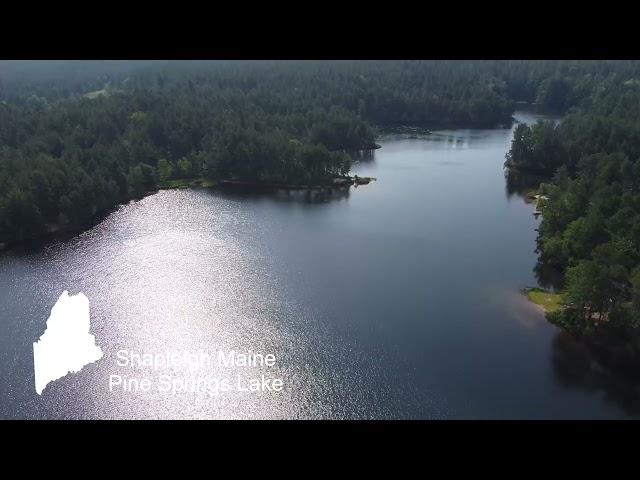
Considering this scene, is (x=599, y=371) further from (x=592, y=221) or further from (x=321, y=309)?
(x=321, y=309)

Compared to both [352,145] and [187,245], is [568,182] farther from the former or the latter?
[352,145]

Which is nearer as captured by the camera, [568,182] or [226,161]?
[568,182]

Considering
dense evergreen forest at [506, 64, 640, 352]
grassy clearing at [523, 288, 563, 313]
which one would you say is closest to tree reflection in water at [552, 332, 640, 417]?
dense evergreen forest at [506, 64, 640, 352]

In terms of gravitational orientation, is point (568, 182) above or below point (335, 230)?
above

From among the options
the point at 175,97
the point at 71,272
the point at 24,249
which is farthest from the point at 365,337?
the point at 175,97

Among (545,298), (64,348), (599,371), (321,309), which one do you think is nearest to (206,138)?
(321,309)

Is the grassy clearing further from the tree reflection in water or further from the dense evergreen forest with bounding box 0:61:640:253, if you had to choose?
the dense evergreen forest with bounding box 0:61:640:253

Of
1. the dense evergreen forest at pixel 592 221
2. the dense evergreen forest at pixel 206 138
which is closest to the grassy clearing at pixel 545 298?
the dense evergreen forest at pixel 592 221
